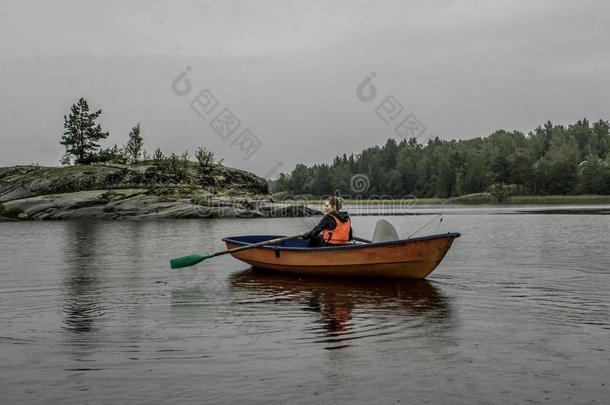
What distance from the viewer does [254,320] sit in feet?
41.1

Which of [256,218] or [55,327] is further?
[256,218]

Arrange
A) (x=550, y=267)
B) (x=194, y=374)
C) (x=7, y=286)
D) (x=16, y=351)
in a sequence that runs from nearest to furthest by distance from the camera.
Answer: (x=194, y=374), (x=16, y=351), (x=7, y=286), (x=550, y=267)

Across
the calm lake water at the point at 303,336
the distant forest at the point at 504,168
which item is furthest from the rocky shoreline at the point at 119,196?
the distant forest at the point at 504,168

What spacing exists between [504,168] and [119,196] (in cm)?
9169

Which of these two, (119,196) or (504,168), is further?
(504,168)


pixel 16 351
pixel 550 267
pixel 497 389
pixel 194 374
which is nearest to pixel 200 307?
pixel 16 351

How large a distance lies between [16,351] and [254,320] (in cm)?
430

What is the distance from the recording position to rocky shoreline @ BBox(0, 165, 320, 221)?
63188 millimetres

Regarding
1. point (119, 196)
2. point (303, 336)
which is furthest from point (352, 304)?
point (119, 196)

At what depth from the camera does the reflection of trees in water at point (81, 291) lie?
1240 centimetres

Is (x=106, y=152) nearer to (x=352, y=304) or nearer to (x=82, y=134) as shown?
(x=82, y=134)

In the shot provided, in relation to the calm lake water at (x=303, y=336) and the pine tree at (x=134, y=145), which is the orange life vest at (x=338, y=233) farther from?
the pine tree at (x=134, y=145)

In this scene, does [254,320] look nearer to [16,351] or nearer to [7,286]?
[16,351]

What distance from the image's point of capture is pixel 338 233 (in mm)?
18281
